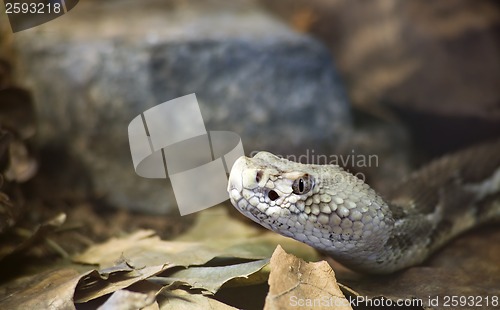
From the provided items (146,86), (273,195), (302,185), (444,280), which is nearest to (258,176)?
(273,195)

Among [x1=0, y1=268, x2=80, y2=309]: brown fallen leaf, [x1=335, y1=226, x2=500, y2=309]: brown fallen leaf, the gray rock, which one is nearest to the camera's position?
[x1=0, y1=268, x2=80, y2=309]: brown fallen leaf

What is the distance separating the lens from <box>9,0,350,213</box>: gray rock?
417 cm

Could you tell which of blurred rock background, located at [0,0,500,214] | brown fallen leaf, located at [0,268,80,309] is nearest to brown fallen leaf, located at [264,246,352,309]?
brown fallen leaf, located at [0,268,80,309]

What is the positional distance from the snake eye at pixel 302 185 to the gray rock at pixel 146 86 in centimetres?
108

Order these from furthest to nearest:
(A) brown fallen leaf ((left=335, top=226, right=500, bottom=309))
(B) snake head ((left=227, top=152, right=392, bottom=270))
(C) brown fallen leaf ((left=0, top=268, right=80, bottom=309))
→ 1. (B) snake head ((left=227, top=152, right=392, bottom=270))
2. (A) brown fallen leaf ((left=335, top=226, right=500, bottom=309))
3. (C) brown fallen leaf ((left=0, top=268, right=80, bottom=309))

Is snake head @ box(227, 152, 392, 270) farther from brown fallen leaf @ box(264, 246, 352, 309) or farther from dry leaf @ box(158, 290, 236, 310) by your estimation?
dry leaf @ box(158, 290, 236, 310)

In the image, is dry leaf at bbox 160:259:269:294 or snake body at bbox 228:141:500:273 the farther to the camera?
snake body at bbox 228:141:500:273

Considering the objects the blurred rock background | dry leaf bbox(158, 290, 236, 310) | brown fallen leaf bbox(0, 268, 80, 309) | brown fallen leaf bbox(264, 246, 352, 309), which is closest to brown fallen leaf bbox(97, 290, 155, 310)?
dry leaf bbox(158, 290, 236, 310)

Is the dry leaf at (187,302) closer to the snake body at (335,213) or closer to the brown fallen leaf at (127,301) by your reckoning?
the brown fallen leaf at (127,301)

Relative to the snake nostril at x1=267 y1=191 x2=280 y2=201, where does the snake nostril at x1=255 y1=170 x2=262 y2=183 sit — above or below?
above

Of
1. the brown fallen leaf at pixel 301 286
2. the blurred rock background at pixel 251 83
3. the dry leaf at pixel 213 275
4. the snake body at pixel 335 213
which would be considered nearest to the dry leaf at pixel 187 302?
the dry leaf at pixel 213 275

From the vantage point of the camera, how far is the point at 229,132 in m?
3.93

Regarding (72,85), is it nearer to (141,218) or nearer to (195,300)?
(141,218)

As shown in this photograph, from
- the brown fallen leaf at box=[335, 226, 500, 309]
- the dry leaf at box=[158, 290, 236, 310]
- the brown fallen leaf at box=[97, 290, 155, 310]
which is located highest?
the brown fallen leaf at box=[97, 290, 155, 310]
